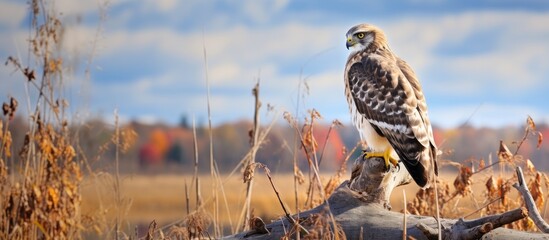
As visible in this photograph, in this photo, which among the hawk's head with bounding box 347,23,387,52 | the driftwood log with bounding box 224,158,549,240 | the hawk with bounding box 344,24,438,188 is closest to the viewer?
the driftwood log with bounding box 224,158,549,240

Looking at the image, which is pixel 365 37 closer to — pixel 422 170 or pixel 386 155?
pixel 386 155

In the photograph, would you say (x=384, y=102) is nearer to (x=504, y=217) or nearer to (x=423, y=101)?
(x=423, y=101)

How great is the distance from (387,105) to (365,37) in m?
0.87

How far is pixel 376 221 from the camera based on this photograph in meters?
4.51

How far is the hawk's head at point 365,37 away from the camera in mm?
6152

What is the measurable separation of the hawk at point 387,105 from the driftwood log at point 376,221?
9.3 inches

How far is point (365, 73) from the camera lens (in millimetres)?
5820

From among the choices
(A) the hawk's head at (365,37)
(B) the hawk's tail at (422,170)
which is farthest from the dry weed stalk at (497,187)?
(A) the hawk's head at (365,37)

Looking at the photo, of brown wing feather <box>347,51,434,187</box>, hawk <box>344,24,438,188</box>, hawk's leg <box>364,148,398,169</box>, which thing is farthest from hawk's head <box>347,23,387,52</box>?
hawk's leg <box>364,148,398,169</box>

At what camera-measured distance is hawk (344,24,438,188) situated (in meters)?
5.09

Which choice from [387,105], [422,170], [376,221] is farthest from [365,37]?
[376,221]

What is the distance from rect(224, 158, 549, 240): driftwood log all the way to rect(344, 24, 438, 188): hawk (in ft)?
0.77

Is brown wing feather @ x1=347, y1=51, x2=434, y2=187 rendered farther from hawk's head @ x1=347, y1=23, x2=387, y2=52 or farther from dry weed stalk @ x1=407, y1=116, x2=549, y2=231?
dry weed stalk @ x1=407, y1=116, x2=549, y2=231

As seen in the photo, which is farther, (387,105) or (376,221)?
(387,105)
